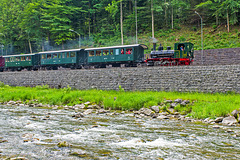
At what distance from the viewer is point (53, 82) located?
2709cm

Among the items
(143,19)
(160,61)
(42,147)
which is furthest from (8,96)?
(143,19)

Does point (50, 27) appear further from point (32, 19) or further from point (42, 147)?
point (42, 147)

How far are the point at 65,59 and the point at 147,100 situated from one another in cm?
1940

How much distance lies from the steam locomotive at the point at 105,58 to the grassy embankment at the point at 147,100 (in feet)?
20.2

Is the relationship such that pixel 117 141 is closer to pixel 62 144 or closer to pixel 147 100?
pixel 62 144

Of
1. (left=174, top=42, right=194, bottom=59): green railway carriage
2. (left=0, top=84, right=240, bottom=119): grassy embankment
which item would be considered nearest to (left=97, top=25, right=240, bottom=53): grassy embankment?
(left=174, top=42, right=194, bottom=59): green railway carriage

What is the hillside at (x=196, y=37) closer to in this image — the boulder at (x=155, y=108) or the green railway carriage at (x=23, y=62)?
the green railway carriage at (x=23, y=62)

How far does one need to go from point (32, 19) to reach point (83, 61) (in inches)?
1109

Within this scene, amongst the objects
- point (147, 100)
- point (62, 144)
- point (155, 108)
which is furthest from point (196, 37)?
point (62, 144)

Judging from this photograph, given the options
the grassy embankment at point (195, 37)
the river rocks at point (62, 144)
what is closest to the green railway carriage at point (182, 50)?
the grassy embankment at point (195, 37)

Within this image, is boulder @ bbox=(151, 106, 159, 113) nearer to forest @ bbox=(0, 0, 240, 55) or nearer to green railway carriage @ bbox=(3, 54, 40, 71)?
green railway carriage @ bbox=(3, 54, 40, 71)

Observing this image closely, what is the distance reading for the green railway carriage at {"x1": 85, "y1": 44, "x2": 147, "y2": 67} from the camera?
89.1 feet

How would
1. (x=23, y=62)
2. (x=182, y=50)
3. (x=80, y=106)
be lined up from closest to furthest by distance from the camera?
1. (x=80, y=106)
2. (x=182, y=50)
3. (x=23, y=62)

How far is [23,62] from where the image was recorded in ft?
123
